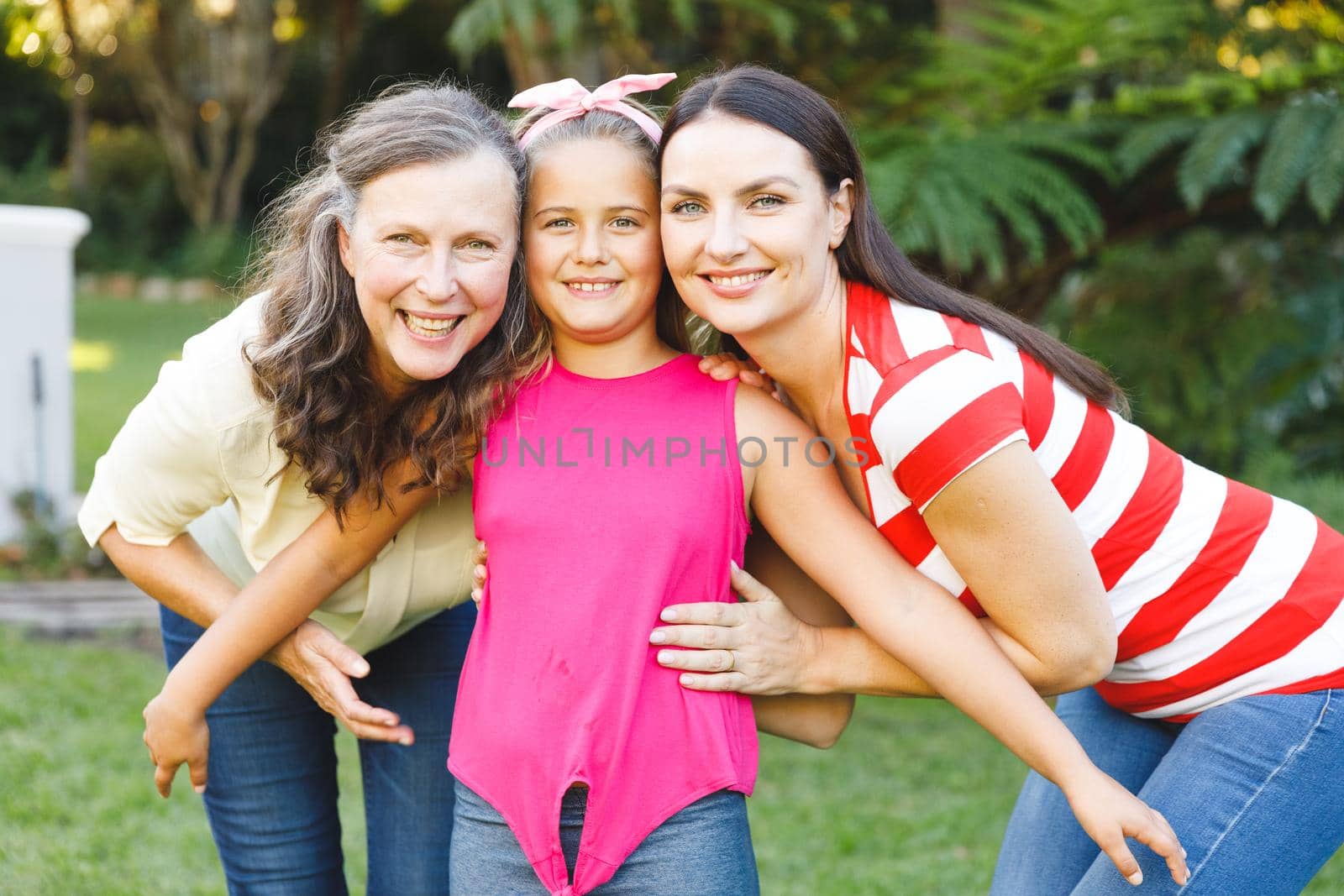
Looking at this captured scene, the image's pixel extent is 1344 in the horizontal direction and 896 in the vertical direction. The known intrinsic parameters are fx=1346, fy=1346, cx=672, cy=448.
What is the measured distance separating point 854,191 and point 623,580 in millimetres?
753

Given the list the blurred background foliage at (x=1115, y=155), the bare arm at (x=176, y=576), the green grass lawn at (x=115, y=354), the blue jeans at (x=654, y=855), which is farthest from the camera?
the green grass lawn at (x=115, y=354)

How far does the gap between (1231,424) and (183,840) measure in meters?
4.12

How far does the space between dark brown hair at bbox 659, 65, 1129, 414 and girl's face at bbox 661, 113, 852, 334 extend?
30 mm

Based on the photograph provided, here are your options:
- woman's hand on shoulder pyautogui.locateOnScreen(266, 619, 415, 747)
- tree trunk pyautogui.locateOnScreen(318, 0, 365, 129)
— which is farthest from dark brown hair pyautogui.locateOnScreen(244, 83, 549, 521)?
tree trunk pyautogui.locateOnScreen(318, 0, 365, 129)

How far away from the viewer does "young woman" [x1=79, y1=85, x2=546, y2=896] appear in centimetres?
221

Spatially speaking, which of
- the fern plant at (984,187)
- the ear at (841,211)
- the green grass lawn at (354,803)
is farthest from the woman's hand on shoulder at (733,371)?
the fern plant at (984,187)

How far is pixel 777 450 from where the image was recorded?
7.17 ft

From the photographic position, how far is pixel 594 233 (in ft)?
7.30

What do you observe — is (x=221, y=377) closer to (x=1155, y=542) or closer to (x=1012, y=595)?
(x=1012, y=595)

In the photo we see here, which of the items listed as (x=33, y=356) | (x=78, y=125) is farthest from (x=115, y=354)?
(x=78, y=125)

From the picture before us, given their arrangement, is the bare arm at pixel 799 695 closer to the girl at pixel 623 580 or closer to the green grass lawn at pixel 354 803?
the girl at pixel 623 580

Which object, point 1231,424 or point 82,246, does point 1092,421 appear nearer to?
point 1231,424

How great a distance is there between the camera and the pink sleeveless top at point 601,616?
208 centimetres

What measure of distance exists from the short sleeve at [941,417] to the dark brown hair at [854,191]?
18 cm
